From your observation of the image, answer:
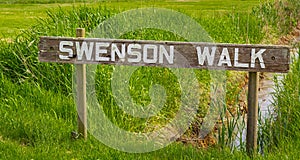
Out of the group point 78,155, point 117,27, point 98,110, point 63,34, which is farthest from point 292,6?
point 78,155

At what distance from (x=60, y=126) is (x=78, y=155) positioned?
557 millimetres

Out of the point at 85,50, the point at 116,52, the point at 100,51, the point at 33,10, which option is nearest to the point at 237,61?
the point at 116,52

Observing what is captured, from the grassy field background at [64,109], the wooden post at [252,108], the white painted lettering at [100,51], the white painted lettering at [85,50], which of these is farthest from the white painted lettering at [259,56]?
the white painted lettering at [85,50]

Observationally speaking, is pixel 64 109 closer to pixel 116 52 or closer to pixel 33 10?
pixel 116 52

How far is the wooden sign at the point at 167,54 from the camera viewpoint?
12.8 feet

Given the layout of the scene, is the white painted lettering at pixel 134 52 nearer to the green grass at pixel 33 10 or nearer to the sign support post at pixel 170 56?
the sign support post at pixel 170 56

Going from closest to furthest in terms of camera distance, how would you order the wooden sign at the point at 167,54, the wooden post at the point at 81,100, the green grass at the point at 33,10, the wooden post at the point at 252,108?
1. the wooden sign at the point at 167,54
2. the wooden post at the point at 252,108
3. the wooden post at the point at 81,100
4. the green grass at the point at 33,10

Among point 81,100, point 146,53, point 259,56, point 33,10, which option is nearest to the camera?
point 259,56

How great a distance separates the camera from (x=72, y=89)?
5227 millimetres

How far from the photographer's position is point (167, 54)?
409 cm

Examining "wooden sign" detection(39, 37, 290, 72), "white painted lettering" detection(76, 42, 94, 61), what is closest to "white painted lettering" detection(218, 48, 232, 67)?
"wooden sign" detection(39, 37, 290, 72)

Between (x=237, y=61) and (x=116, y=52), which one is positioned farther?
(x=116, y=52)

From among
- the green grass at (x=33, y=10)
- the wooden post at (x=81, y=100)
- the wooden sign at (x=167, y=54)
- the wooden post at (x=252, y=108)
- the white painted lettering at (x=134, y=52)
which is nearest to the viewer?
the wooden sign at (x=167, y=54)

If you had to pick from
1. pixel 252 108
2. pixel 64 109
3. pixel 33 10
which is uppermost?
pixel 33 10
